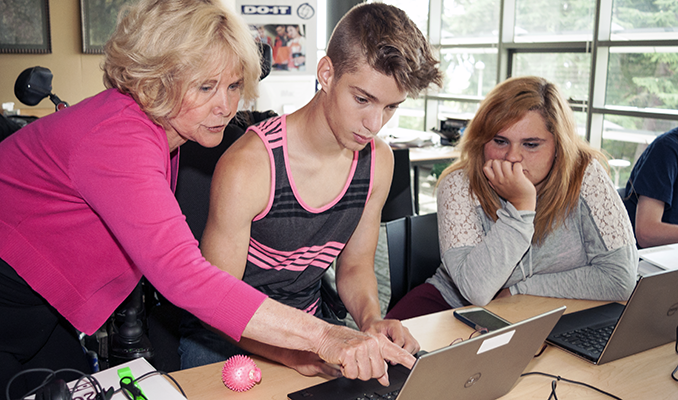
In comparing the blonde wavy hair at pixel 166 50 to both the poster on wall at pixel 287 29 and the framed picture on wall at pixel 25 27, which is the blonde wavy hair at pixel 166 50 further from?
the framed picture on wall at pixel 25 27

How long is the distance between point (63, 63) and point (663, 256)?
18.2 feet

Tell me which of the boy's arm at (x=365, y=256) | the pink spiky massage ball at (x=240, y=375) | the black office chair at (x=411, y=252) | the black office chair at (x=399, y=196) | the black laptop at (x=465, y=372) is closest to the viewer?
the black laptop at (x=465, y=372)

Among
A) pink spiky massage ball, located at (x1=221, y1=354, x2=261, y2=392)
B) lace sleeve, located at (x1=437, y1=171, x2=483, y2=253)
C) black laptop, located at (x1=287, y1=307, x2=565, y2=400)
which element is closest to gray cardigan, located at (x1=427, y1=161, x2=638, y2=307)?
lace sleeve, located at (x1=437, y1=171, x2=483, y2=253)

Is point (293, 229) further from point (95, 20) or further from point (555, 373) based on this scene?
point (95, 20)

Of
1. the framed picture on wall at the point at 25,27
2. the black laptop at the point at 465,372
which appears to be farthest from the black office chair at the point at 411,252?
the framed picture on wall at the point at 25,27

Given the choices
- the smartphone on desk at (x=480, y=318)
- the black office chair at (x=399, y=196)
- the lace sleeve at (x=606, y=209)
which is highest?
the lace sleeve at (x=606, y=209)

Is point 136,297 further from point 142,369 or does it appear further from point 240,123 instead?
point 240,123

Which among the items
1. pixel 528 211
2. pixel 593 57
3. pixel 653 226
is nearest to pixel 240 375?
pixel 528 211

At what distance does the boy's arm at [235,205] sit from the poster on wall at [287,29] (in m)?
2.80

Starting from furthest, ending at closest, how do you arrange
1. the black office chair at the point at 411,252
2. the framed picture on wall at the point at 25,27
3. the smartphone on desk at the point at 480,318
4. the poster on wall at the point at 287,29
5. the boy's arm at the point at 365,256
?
1. the framed picture on wall at the point at 25,27
2. the poster on wall at the point at 287,29
3. the black office chair at the point at 411,252
4. the boy's arm at the point at 365,256
5. the smartphone on desk at the point at 480,318

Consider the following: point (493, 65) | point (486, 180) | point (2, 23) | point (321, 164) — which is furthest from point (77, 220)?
point (493, 65)

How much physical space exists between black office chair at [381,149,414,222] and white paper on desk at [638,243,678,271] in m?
1.70

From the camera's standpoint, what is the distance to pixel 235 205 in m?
1.25

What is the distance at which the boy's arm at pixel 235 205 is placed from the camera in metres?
1.25
